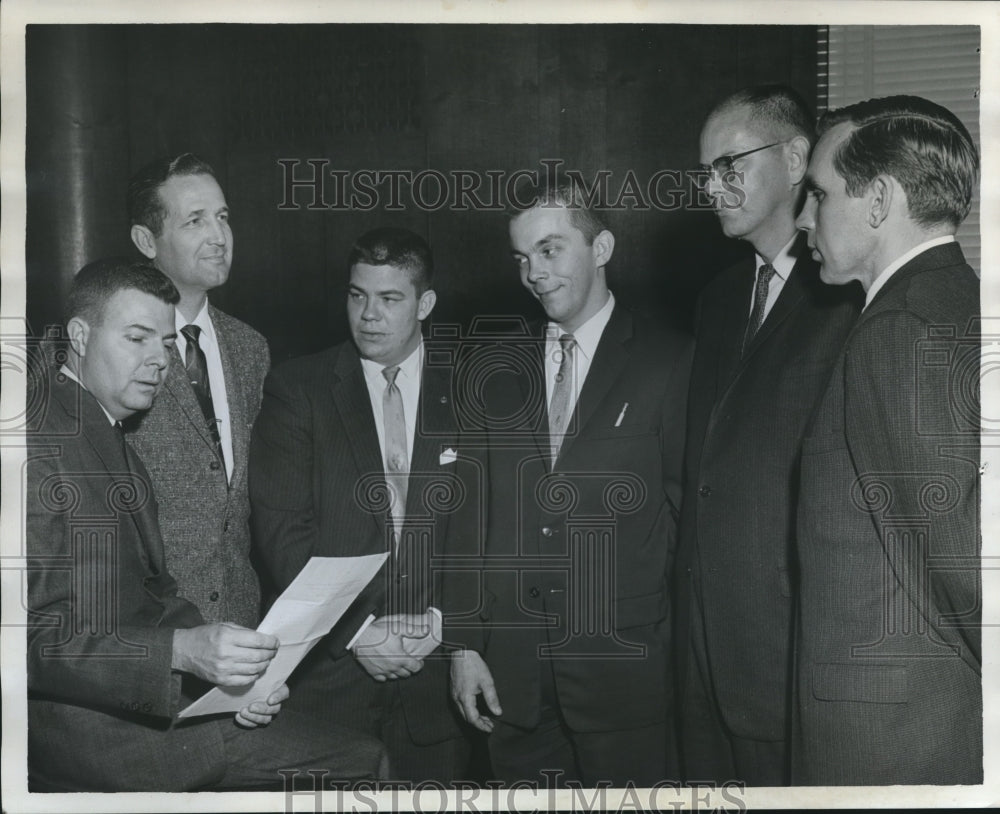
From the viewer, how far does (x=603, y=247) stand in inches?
113

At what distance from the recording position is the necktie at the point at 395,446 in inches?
113

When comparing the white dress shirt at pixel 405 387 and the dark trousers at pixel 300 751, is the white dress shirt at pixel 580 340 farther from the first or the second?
the dark trousers at pixel 300 751

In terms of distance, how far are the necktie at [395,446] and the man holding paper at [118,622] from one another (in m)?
0.46

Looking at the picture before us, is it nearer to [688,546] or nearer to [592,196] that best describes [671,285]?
[592,196]

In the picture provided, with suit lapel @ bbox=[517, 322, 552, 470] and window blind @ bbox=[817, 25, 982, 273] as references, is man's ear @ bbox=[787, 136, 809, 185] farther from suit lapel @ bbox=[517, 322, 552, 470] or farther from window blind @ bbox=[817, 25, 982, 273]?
suit lapel @ bbox=[517, 322, 552, 470]

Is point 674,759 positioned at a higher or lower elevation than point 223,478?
lower

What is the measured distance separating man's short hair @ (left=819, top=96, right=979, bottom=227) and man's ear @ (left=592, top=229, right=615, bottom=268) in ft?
1.87

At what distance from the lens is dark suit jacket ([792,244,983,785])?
2.77 meters

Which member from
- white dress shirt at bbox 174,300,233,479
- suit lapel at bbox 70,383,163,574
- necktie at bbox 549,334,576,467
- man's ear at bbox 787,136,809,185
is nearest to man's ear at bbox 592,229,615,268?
necktie at bbox 549,334,576,467

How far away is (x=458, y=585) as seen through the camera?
2.87m

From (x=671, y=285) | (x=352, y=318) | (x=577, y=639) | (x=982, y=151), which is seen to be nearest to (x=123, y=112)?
(x=352, y=318)

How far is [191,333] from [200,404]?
18cm

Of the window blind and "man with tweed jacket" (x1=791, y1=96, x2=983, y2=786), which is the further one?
the window blind

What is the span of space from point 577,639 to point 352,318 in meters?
0.98
